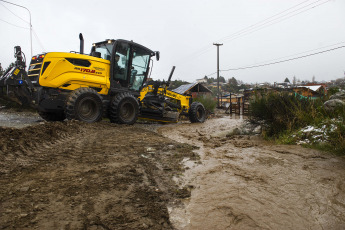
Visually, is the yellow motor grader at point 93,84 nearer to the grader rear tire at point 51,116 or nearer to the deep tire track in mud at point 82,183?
the grader rear tire at point 51,116

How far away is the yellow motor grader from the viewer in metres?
7.00

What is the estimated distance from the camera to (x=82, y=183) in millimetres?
2646

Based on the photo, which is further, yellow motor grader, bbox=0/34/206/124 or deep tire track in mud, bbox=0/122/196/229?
yellow motor grader, bbox=0/34/206/124

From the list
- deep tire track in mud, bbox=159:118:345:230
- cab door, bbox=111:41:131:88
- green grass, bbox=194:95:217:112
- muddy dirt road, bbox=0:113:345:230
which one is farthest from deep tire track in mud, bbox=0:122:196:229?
green grass, bbox=194:95:217:112

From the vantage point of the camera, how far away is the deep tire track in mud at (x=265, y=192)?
2.19 metres

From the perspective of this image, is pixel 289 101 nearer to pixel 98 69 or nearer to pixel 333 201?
pixel 333 201

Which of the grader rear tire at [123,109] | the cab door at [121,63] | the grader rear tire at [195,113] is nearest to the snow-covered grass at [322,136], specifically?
the grader rear tire at [123,109]

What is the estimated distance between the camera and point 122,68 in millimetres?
8883

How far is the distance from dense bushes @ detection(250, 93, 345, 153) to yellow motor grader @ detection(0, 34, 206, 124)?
4.43 metres

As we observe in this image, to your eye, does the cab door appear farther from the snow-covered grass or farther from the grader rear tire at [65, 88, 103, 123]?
the snow-covered grass

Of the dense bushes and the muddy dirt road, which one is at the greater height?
the dense bushes

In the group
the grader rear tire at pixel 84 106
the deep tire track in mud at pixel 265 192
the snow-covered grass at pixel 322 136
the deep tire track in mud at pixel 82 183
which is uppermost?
the grader rear tire at pixel 84 106

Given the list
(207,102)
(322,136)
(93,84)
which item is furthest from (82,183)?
(207,102)

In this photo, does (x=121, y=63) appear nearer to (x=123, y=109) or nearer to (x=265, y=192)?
(x=123, y=109)
